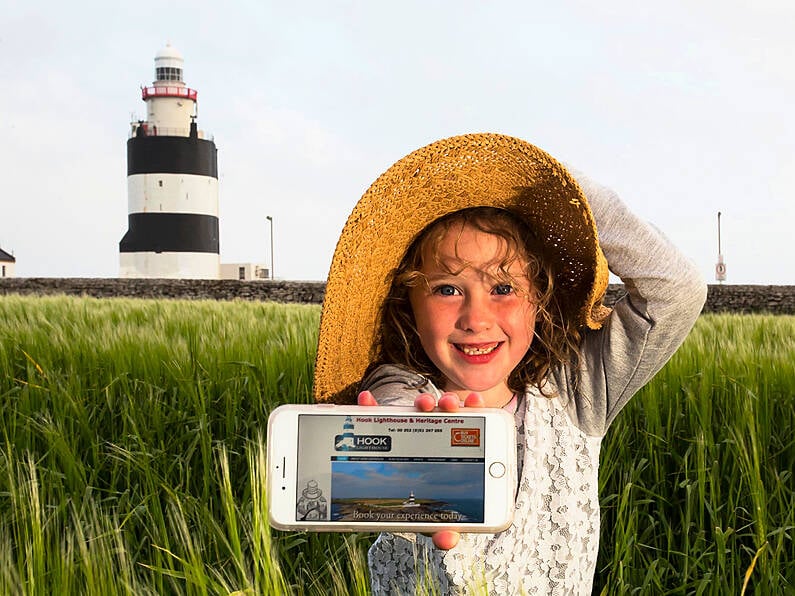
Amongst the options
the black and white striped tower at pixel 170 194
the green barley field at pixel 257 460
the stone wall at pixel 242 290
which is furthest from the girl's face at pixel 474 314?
the black and white striped tower at pixel 170 194

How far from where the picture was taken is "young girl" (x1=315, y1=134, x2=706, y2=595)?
1277mm

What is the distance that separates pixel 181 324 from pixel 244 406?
1.26 meters

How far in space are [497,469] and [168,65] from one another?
90.4 feet

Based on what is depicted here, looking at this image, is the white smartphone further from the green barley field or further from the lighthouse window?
the lighthouse window

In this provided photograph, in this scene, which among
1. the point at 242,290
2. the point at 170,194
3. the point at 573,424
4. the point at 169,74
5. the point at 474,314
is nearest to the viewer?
the point at 474,314

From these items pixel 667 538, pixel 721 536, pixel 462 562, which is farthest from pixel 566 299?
pixel 667 538

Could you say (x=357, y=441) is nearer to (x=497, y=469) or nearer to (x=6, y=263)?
(x=497, y=469)

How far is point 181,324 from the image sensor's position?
400 cm

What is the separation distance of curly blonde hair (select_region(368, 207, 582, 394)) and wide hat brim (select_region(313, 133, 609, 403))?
0.06 feet

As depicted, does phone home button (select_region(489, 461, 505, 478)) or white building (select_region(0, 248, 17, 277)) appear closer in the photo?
phone home button (select_region(489, 461, 505, 478))

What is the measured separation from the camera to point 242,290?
18625 mm

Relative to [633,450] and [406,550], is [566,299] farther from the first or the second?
[633,450]

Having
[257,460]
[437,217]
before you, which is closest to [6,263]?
[257,460]

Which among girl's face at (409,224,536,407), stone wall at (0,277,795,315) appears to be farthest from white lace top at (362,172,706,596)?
stone wall at (0,277,795,315)
